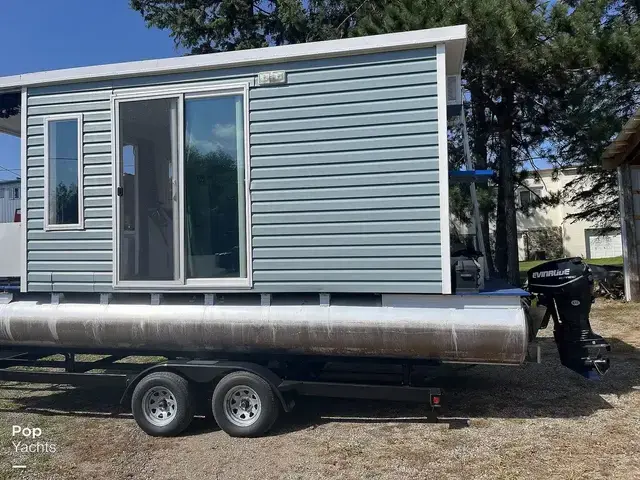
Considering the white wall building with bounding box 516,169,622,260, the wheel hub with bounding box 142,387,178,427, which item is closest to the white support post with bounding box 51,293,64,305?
the wheel hub with bounding box 142,387,178,427

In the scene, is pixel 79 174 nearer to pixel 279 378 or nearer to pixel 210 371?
pixel 210 371

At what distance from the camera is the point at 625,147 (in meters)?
11.0

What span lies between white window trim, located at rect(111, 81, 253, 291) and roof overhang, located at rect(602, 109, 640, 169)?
792 cm

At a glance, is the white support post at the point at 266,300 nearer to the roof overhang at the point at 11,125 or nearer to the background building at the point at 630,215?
the roof overhang at the point at 11,125

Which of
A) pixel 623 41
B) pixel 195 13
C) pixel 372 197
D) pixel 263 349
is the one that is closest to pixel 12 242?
pixel 263 349

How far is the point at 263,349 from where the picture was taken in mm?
5133

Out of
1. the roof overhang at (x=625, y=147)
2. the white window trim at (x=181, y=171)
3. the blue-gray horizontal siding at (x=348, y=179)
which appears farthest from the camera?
the roof overhang at (x=625, y=147)

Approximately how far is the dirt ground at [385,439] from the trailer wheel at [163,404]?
112mm

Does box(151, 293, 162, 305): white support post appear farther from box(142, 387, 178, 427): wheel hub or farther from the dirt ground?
the dirt ground

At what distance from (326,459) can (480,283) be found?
6.32ft

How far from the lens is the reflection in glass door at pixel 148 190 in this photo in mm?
5387

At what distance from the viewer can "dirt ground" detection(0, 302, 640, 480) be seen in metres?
4.34

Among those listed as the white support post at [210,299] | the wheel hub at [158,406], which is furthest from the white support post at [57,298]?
the white support post at [210,299]

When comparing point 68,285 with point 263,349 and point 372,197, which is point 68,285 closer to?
point 263,349
